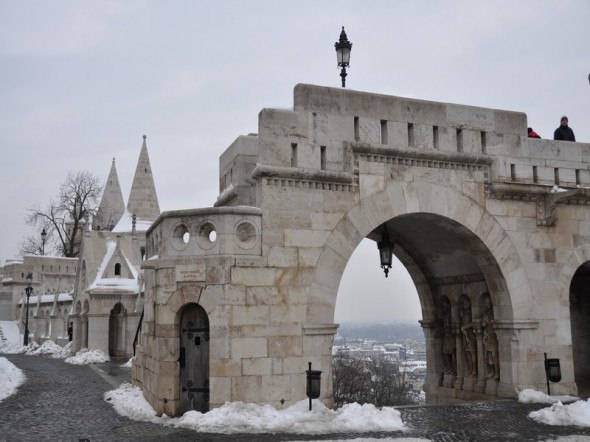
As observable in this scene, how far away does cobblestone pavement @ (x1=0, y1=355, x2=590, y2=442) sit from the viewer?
7867 millimetres

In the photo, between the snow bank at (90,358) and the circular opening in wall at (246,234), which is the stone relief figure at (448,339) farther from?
the snow bank at (90,358)

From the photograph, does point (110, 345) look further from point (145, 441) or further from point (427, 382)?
point (145, 441)

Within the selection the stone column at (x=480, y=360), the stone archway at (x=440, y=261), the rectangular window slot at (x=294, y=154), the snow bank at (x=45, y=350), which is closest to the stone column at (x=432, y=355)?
the stone archway at (x=440, y=261)

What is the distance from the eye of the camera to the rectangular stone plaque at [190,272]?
934cm

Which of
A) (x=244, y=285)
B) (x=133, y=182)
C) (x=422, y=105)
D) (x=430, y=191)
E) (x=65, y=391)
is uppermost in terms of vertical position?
(x=133, y=182)

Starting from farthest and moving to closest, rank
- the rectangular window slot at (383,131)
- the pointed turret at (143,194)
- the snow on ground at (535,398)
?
the pointed turret at (143,194) → the rectangular window slot at (383,131) → the snow on ground at (535,398)

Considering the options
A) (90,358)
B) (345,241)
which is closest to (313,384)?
(345,241)

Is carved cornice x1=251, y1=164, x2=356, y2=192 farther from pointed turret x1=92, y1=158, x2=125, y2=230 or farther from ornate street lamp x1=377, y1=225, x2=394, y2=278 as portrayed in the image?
pointed turret x1=92, y1=158, x2=125, y2=230

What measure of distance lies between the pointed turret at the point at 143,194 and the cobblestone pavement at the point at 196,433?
79.5 ft

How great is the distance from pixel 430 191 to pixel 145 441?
6.24 meters

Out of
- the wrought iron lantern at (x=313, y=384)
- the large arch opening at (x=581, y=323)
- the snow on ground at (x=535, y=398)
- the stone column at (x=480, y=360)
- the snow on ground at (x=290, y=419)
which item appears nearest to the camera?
the snow on ground at (x=290, y=419)

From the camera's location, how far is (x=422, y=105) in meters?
10.9

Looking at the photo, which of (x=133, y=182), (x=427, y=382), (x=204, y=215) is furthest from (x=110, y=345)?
(x=204, y=215)

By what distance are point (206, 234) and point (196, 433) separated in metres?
3.04
